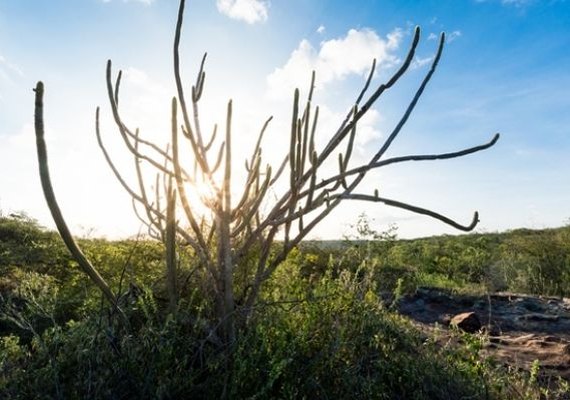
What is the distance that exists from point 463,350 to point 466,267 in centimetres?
1072

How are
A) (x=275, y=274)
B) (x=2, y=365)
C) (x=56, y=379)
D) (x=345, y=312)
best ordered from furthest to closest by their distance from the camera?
(x=275, y=274) < (x=345, y=312) < (x=2, y=365) < (x=56, y=379)

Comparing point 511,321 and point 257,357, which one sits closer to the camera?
point 257,357

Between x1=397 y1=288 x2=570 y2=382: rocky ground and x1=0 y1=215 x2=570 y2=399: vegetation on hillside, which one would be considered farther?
x1=397 y1=288 x2=570 y2=382: rocky ground

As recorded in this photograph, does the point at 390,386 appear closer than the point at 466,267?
Yes

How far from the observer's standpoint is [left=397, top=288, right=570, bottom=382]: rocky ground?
4359 millimetres

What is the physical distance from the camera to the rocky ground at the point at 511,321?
4.36 m

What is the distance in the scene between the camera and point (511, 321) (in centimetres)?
645

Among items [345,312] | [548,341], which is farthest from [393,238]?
[345,312]

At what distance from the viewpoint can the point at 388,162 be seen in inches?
99.3

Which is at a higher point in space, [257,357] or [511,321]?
[257,357]

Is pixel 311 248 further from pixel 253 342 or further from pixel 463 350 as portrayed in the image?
pixel 253 342

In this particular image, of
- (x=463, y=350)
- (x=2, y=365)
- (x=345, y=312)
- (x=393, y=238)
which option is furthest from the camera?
(x=393, y=238)

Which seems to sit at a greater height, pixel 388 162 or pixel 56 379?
pixel 388 162

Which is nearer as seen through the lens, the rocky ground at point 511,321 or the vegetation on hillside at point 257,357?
the vegetation on hillside at point 257,357
